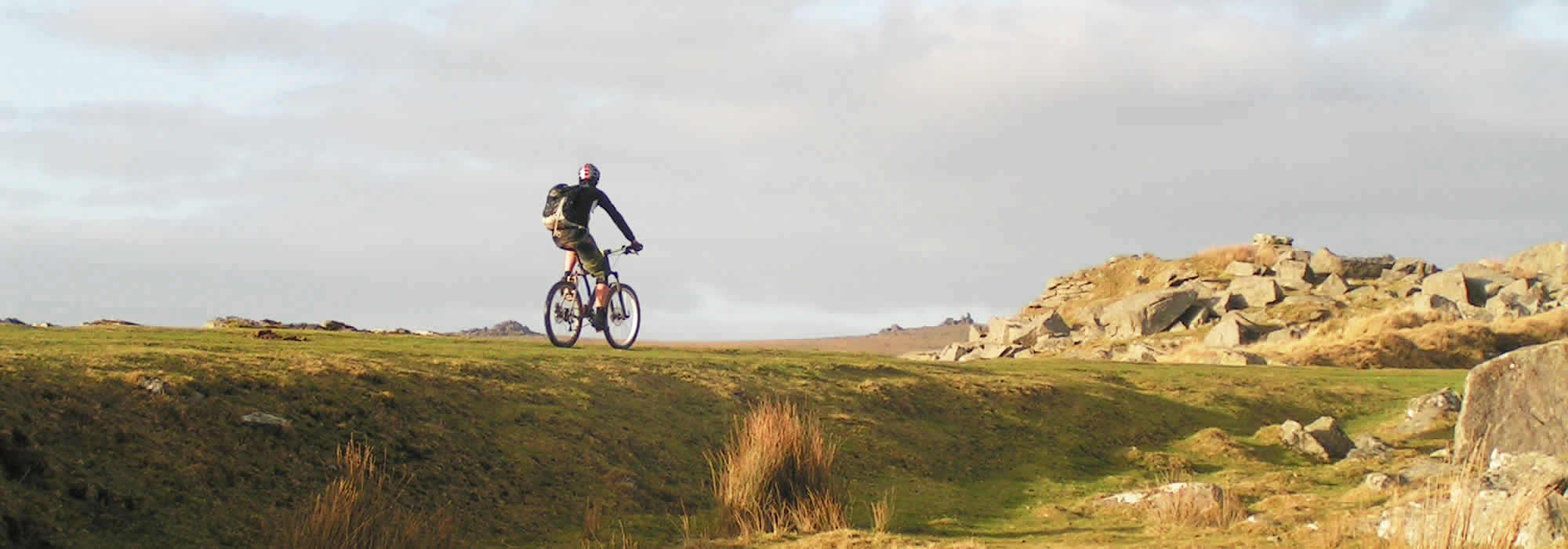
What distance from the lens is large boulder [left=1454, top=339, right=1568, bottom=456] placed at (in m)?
17.6

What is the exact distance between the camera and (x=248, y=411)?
1374 centimetres

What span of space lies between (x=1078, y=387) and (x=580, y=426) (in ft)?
36.0

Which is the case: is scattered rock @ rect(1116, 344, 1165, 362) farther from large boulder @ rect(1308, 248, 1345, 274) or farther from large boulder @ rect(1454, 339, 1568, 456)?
large boulder @ rect(1454, 339, 1568, 456)

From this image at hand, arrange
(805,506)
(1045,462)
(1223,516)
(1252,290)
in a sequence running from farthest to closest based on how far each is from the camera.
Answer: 1. (1252,290)
2. (1045,462)
3. (1223,516)
4. (805,506)

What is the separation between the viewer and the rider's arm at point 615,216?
67.7 feet

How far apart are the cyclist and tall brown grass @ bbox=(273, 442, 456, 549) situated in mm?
7764

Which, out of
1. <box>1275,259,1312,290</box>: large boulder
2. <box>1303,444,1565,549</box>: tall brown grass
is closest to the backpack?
<box>1303,444,1565,549</box>: tall brown grass

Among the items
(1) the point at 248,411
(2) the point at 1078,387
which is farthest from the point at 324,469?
(2) the point at 1078,387

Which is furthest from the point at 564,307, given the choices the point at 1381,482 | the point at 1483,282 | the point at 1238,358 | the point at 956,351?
the point at 1483,282

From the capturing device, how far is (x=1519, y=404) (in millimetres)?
17984

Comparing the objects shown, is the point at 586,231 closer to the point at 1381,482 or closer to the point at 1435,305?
the point at 1381,482

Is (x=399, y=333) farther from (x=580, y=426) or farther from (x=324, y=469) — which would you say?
(x=324, y=469)

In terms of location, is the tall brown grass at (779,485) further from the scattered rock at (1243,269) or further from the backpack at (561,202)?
the scattered rock at (1243,269)

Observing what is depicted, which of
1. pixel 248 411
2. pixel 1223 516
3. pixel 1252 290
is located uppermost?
pixel 1252 290
